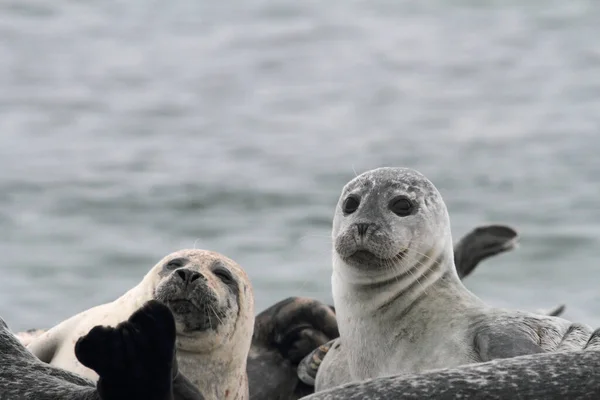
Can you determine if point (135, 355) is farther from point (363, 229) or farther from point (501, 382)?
point (363, 229)

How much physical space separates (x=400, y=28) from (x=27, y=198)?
9086mm

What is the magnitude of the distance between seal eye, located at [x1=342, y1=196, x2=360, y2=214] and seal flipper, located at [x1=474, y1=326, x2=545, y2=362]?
36.3 inches

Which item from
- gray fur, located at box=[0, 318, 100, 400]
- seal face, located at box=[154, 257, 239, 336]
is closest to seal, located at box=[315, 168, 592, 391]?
seal face, located at box=[154, 257, 239, 336]

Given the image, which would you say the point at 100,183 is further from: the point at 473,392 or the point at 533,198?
the point at 473,392

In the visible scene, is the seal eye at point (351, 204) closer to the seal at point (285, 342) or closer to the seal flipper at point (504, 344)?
the seal flipper at point (504, 344)

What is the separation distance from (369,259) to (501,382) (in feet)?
5.67

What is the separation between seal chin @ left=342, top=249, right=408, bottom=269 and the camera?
7.62 meters

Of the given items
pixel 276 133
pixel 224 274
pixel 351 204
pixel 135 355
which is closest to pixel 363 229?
pixel 351 204

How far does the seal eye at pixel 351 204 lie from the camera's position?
306 inches

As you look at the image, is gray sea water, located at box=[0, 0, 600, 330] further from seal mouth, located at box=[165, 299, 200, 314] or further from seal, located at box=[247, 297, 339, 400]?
seal mouth, located at box=[165, 299, 200, 314]

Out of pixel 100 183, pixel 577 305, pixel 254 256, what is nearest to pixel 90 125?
pixel 100 183

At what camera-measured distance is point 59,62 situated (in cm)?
2552

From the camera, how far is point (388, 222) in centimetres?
A: 765

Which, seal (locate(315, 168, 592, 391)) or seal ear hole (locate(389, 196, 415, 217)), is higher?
seal ear hole (locate(389, 196, 415, 217))
